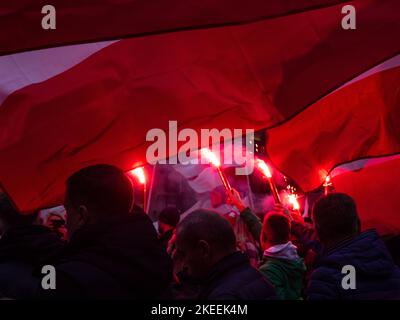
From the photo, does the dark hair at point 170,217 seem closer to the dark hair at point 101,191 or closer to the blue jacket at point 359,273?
the blue jacket at point 359,273

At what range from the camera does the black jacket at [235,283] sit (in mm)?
2246

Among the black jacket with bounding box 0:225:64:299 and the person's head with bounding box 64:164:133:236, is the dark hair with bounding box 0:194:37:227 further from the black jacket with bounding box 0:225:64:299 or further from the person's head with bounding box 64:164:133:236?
the person's head with bounding box 64:164:133:236

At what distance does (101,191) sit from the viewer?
89.8 inches

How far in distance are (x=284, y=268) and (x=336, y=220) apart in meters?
0.99

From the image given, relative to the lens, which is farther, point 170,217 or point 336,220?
point 170,217

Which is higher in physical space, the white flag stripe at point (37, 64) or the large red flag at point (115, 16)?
the white flag stripe at point (37, 64)

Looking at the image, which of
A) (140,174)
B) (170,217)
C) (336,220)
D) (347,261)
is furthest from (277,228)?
(140,174)

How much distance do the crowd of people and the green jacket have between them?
2.74 ft

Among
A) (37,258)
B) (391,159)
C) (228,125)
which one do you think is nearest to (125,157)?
(228,125)

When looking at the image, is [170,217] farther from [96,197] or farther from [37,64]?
[96,197]

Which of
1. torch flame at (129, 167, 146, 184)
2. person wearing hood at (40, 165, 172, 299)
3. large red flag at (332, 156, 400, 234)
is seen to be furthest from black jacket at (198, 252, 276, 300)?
torch flame at (129, 167, 146, 184)

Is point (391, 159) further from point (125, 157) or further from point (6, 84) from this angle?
point (6, 84)

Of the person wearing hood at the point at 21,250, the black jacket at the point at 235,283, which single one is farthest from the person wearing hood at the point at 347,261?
the person wearing hood at the point at 21,250

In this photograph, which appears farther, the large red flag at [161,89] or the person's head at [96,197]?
the large red flag at [161,89]
